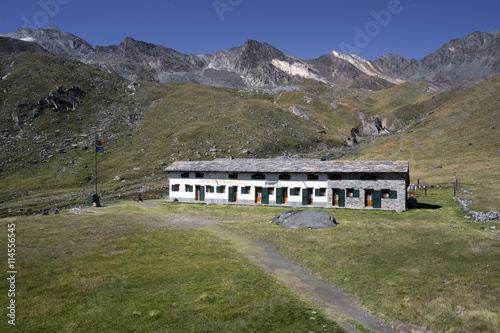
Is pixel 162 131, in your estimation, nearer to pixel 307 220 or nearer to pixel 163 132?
pixel 163 132

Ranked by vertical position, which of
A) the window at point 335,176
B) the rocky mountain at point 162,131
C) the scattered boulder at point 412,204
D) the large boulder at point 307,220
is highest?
the rocky mountain at point 162,131

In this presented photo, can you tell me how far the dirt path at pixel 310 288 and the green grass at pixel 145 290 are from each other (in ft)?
2.23

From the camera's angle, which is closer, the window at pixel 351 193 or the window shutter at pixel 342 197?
the window at pixel 351 193

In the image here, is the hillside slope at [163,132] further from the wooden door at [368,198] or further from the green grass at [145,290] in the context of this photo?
the green grass at [145,290]

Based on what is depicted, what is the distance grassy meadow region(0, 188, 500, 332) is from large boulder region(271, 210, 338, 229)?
1.57 metres

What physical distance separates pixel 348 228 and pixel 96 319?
22.6 meters

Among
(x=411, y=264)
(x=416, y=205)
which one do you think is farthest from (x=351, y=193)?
(x=411, y=264)

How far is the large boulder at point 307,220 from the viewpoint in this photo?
30.1m

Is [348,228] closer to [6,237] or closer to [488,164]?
[6,237]

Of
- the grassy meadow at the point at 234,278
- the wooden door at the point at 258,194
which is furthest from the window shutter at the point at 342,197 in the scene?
the grassy meadow at the point at 234,278

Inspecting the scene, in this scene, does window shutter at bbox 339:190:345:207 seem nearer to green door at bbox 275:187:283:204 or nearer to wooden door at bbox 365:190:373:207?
wooden door at bbox 365:190:373:207

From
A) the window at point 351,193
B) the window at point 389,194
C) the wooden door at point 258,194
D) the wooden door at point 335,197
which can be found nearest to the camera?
the window at point 389,194

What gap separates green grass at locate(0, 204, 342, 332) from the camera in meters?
11.3

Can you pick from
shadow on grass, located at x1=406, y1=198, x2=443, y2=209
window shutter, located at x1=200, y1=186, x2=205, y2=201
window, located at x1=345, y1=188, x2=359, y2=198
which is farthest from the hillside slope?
window shutter, located at x1=200, y1=186, x2=205, y2=201
